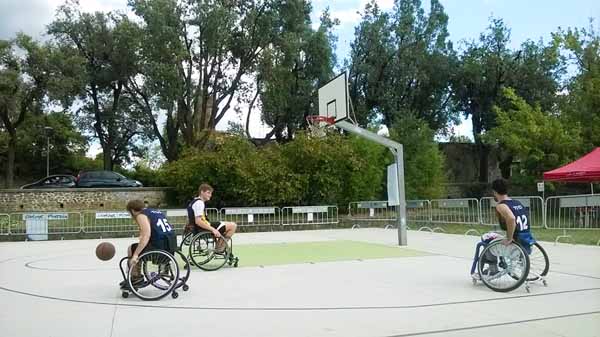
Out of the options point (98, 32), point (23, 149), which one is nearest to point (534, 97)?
point (98, 32)

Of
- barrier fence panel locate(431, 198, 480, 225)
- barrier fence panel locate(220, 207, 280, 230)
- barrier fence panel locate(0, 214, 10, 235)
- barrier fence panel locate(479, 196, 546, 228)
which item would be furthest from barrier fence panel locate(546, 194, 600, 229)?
barrier fence panel locate(0, 214, 10, 235)

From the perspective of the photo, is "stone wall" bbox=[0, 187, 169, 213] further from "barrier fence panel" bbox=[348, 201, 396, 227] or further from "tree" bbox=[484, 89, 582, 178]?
"tree" bbox=[484, 89, 582, 178]

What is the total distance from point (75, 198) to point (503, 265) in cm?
2481

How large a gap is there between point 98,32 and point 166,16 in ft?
20.2

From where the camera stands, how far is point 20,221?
18047 mm

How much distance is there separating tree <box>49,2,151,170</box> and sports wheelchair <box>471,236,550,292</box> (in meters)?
29.7

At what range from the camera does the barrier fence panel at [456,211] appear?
17.8m

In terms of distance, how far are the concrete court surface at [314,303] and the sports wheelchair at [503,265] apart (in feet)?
0.47

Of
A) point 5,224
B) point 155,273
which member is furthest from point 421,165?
point 155,273

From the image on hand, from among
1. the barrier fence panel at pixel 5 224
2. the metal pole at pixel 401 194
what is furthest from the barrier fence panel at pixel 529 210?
the barrier fence panel at pixel 5 224

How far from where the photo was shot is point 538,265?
8281 millimetres

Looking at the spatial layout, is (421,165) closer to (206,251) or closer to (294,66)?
(294,66)

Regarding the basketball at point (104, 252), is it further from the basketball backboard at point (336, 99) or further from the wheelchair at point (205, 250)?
the basketball backboard at point (336, 99)

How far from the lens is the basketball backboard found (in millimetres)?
14250
